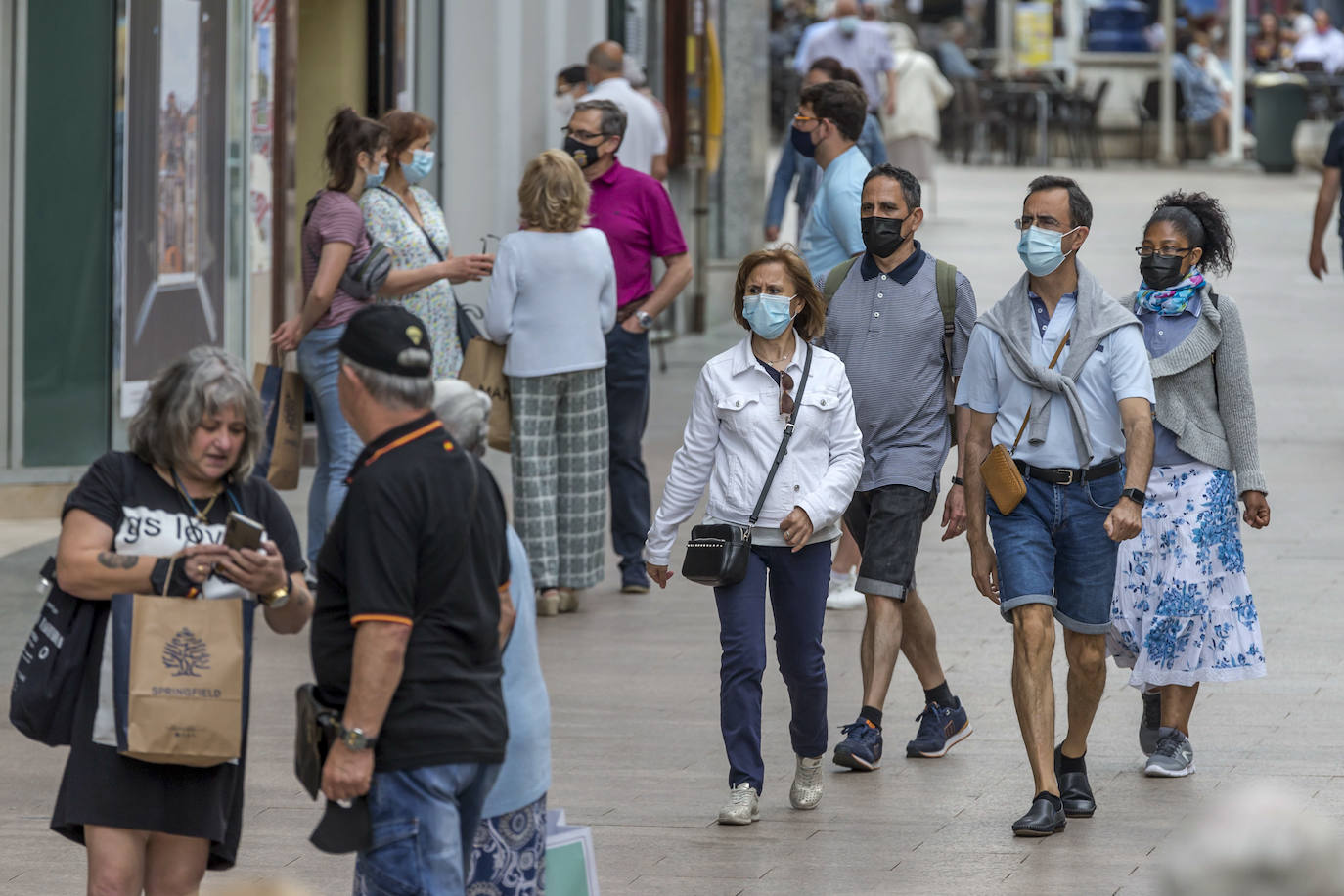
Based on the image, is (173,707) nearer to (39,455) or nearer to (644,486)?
(644,486)

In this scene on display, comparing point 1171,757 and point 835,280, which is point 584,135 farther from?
point 1171,757

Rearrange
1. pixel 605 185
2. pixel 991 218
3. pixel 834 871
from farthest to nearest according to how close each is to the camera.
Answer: pixel 991 218, pixel 605 185, pixel 834 871

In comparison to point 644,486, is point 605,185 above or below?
above

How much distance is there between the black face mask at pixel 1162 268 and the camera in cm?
642

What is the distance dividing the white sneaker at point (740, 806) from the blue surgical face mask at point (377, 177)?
3390 mm

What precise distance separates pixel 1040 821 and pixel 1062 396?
1127 mm

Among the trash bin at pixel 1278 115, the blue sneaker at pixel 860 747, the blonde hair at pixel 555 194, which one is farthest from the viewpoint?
the trash bin at pixel 1278 115

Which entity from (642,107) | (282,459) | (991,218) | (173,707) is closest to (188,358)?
(173,707)

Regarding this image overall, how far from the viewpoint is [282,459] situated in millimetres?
8359

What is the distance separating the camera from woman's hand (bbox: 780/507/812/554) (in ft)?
19.4

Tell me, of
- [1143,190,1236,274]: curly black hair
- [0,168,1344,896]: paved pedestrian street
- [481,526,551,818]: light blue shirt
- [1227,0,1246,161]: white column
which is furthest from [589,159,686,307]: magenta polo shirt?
[1227,0,1246,161]: white column

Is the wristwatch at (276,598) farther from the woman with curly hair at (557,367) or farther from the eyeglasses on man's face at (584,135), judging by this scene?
the eyeglasses on man's face at (584,135)

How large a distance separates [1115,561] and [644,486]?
353cm

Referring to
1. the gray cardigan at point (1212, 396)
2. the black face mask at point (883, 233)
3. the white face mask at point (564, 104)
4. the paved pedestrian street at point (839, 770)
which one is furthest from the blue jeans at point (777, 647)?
the white face mask at point (564, 104)
